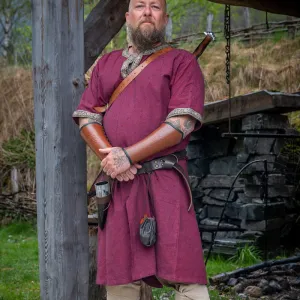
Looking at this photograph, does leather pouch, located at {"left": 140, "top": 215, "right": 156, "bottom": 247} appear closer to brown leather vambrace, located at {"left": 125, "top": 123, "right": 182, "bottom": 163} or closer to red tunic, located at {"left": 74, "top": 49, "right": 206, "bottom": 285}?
red tunic, located at {"left": 74, "top": 49, "right": 206, "bottom": 285}

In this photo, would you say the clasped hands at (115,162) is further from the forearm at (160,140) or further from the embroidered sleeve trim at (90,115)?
the embroidered sleeve trim at (90,115)

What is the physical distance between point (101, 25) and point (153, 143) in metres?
1.35

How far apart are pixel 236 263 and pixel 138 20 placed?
185 inches

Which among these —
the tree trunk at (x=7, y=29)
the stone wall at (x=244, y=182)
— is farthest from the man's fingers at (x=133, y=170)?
the tree trunk at (x=7, y=29)

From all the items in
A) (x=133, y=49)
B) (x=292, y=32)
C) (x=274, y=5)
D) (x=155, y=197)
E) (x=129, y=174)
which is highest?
(x=292, y=32)

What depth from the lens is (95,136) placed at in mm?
3254

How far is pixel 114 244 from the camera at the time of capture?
3.17 metres

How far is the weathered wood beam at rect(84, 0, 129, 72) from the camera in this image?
4.09m

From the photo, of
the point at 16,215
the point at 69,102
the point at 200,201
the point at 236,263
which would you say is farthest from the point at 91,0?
the point at 69,102

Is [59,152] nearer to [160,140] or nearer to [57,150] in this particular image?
[57,150]

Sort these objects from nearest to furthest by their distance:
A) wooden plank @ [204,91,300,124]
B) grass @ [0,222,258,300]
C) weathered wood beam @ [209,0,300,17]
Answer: weathered wood beam @ [209,0,300,17] < grass @ [0,222,258,300] < wooden plank @ [204,91,300,124]

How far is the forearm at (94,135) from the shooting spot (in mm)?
3219

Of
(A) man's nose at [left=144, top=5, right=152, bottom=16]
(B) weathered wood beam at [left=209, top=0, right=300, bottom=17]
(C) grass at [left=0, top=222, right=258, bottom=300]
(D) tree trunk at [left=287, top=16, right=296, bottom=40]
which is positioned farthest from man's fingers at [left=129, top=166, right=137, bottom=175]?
(D) tree trunk at [left=287, top=16, right=296, bottom=40]

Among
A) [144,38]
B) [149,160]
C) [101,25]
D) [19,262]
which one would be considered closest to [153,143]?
[149,160]
